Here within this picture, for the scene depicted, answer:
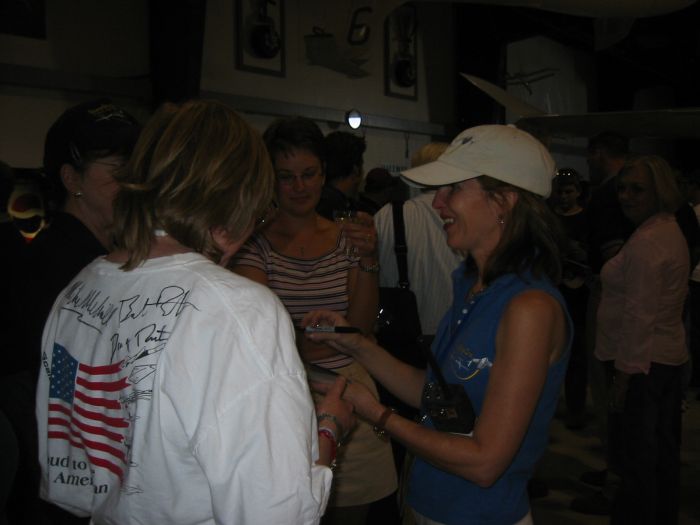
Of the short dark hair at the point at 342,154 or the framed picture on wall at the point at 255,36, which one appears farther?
the framed picture on wall at the point at 255,36

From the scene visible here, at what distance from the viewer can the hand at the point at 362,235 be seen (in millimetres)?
2152

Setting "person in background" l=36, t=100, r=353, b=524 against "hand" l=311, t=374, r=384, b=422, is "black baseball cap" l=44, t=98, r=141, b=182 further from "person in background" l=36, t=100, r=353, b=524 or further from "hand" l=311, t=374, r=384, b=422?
"hand" l=311, t=374, r=384, b=422

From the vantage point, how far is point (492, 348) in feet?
4.60

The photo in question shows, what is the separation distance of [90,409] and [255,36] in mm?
7332

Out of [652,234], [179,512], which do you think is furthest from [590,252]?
[179,512]

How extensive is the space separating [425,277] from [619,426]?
1.36 metres

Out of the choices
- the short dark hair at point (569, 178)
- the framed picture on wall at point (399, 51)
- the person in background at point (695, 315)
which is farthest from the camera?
the framed picture on wall at point (399, 51)

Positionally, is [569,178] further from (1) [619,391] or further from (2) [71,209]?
(2) [71,209]

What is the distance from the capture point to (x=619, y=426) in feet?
10.4

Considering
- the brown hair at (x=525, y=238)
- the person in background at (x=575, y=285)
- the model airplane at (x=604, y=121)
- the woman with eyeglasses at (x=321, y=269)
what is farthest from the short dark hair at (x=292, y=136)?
the model airplane at (x=604, y=121)

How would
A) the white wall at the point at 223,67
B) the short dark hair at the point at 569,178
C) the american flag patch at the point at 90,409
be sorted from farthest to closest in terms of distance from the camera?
the white wall at the point at 223,67 < the short dark hair at the point at 569,178 < the american flag patch at the point at 90,409

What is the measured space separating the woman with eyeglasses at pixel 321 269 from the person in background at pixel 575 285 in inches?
91.3

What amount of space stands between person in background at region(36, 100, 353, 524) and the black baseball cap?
51 centimetres

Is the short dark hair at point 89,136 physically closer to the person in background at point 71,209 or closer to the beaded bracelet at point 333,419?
the person in background at point 71,209
